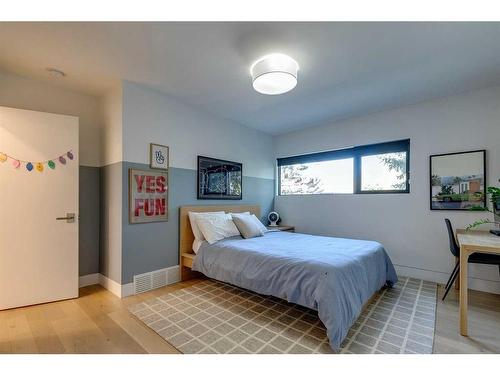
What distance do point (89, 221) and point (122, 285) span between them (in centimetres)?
98

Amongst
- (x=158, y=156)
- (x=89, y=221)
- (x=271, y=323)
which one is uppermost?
(x=158, y=156)

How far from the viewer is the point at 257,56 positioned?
6.76 feet

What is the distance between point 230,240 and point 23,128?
2.51 metres

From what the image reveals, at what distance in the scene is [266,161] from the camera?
462cm

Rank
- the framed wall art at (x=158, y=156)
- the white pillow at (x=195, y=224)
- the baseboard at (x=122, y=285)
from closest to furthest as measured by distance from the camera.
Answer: the baseboard at (x=122, y=285) → the framed wall art at (x=158, y=156) → the white pillow at (x=195, y=224)

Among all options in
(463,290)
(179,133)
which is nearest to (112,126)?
(179,133)

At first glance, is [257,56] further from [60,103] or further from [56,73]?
[60,103]

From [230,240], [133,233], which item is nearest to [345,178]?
[230,240]

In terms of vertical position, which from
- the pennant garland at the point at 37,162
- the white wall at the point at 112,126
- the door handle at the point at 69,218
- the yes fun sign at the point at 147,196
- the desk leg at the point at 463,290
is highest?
the white wall at the point at 112,126

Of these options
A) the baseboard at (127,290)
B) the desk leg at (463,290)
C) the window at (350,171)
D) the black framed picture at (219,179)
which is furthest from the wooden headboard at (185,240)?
the desk leg at (463,290)

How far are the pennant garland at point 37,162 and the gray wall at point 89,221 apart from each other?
35cm

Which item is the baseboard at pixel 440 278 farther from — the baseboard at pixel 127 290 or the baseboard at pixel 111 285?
the baseboard at pixel 111 285

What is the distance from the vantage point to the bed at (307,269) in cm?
172

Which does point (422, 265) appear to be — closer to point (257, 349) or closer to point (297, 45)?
point (257, 349)
